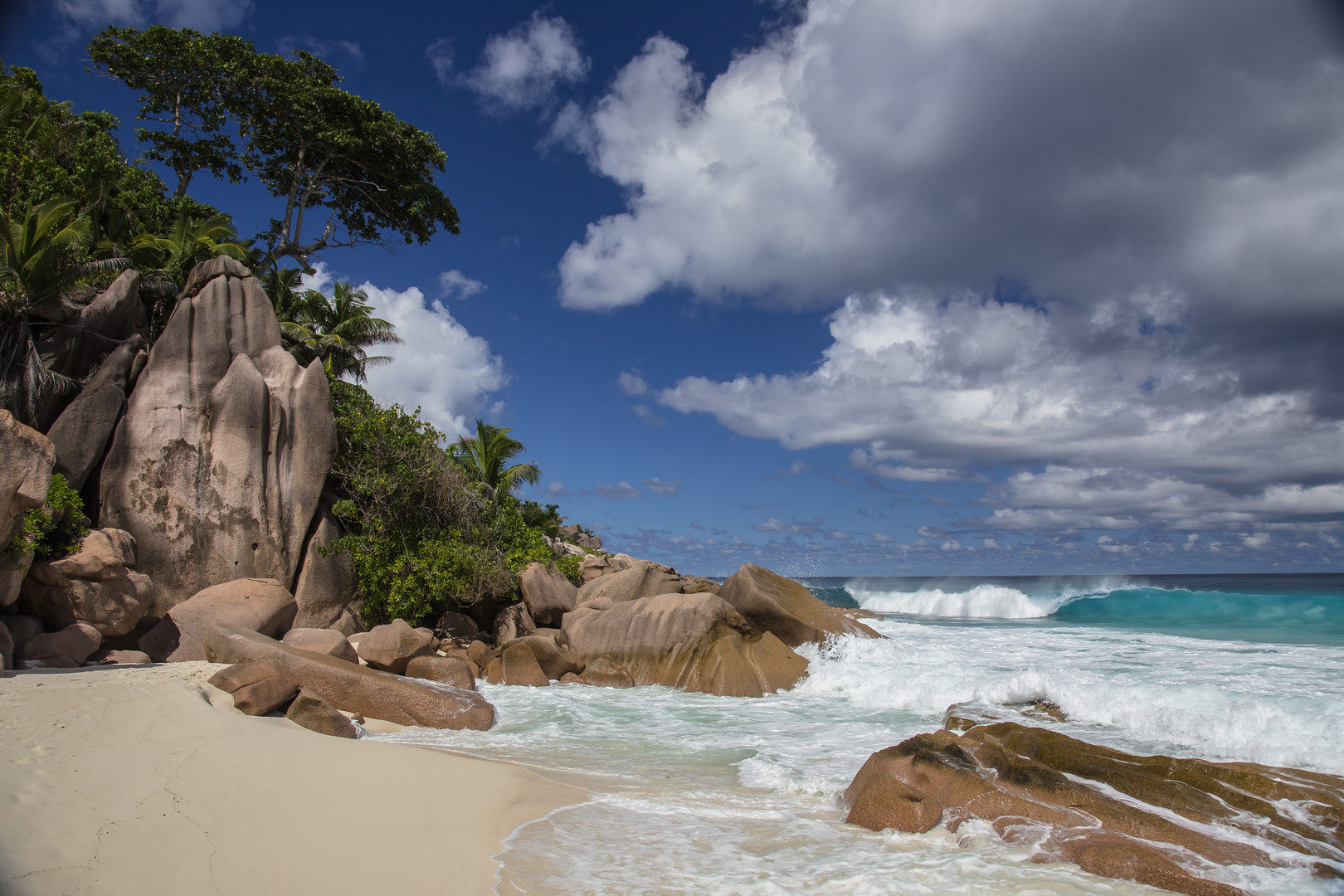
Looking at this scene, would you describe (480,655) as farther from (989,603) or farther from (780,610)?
(989,603)

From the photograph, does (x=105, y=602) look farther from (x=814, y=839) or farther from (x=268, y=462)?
(x=814, y=839)

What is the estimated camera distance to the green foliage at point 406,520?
15.7m

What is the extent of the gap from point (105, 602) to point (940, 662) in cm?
1482

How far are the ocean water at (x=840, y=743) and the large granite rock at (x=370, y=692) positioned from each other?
458mm

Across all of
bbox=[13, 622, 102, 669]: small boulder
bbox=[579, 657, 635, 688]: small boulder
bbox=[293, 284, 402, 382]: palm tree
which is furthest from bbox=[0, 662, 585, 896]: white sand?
bbox=[293, 284, 402, 382]: palm tree

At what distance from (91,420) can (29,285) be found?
8.46 ft

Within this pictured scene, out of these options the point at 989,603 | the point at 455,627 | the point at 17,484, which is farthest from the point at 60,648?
the point at 989,603

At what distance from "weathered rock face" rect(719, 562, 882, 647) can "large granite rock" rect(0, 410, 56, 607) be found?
→ 1178cm

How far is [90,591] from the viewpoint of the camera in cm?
1060

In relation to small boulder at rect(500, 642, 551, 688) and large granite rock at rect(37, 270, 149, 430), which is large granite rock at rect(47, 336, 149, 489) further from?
small boulder at rect(500, 642, 551, 688)

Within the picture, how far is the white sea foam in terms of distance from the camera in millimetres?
A: 4891

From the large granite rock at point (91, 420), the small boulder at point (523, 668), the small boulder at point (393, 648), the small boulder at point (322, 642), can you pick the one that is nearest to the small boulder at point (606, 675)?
the small boulder at point (523, 668)


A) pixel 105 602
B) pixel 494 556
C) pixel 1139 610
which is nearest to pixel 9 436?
pixel 105 602

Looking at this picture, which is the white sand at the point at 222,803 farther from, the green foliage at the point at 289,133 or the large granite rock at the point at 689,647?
the green foliage at the point at 289,133
